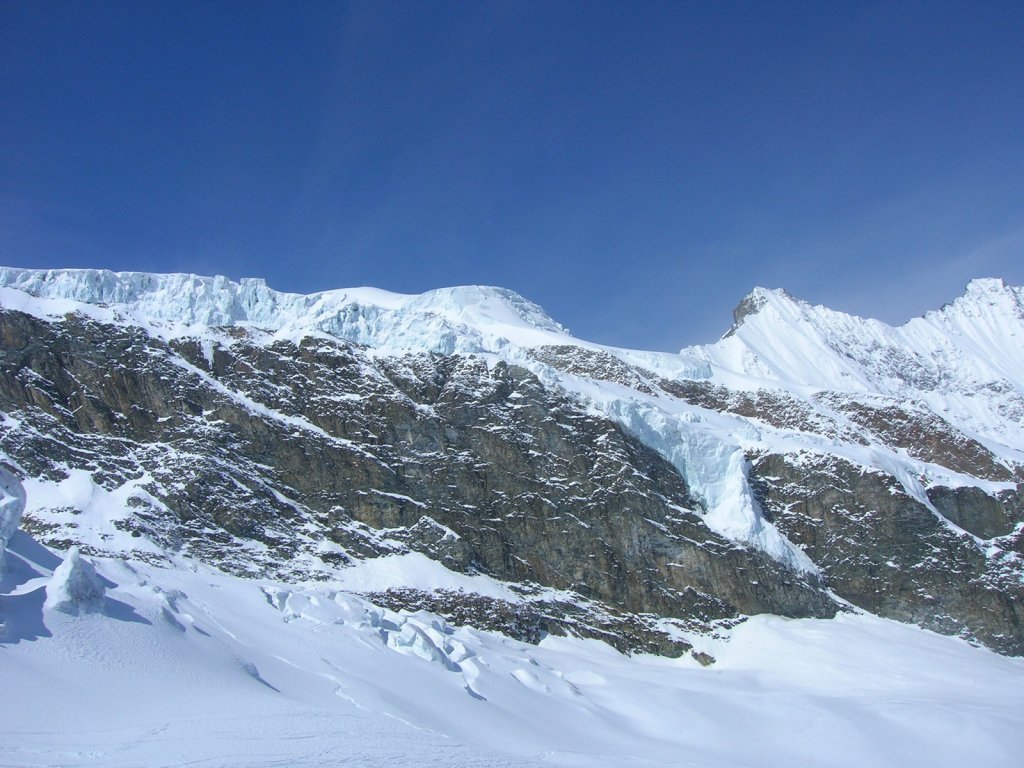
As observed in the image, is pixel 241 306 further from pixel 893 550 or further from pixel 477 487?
pixel 893 550

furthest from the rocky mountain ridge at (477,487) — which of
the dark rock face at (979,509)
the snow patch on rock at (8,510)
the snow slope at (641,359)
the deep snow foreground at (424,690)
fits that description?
the snow patch on rock at (8,510)

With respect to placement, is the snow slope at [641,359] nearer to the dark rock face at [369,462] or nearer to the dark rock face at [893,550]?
the dark rock face at [893,550]

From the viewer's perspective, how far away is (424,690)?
49.4m

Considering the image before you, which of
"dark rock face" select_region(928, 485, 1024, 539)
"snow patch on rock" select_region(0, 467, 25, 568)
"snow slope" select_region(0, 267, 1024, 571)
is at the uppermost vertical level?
"snow slope" select_region(0, 267, 1024, 571)

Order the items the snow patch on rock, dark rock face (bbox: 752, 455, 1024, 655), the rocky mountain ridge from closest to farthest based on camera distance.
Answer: the snow patch on rock, the rocky mountain ridge, dark rock face (bbox: 752, 455, 1024, 655)

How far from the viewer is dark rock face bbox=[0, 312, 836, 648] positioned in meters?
85.4

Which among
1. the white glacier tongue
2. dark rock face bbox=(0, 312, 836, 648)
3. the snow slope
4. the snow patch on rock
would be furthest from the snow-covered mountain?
the snow patch on rock

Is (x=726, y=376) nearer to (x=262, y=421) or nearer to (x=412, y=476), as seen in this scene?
(x=412, y=476)

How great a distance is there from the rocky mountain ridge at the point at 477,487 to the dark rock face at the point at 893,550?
249 millimetres

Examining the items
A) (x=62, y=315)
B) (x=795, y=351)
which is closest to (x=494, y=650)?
(x=62, y=315)

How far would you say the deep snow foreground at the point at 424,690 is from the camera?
99.8ft

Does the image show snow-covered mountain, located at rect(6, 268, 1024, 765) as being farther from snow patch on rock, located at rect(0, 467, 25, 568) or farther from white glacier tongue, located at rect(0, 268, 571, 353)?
snow patch on rock, located at rect(0, 467, 25, 568)

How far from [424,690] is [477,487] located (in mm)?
46994

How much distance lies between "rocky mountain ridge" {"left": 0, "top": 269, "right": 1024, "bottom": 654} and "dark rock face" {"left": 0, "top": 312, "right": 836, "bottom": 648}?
24 centimetres
